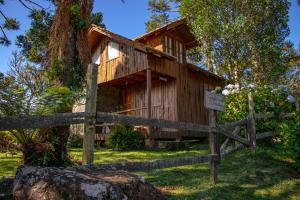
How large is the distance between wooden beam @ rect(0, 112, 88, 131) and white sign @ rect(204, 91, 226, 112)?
3.48 m

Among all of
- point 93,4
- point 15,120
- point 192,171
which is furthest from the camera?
point 93,4

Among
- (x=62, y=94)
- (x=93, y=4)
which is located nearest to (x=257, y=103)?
(x=93, y=4)

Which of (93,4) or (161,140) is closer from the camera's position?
(93,4)

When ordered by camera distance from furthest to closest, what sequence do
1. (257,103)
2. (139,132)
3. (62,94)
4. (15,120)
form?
(139,132) → (257,103) → (62,94) → (15,120)

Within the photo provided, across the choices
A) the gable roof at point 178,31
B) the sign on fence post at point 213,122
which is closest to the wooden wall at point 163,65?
the gable roof at point 178,31

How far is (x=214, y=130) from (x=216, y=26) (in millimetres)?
14652

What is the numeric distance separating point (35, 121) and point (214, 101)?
4628mm

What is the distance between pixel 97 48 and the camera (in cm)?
2097

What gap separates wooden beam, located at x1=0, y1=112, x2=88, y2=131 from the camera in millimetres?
3961

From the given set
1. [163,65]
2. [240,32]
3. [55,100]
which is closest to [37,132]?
[55,100]

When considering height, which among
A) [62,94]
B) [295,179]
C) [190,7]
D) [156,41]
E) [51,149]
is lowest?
[295,179]

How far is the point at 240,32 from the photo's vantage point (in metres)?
20.6

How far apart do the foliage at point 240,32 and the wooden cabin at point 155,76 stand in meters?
1.11

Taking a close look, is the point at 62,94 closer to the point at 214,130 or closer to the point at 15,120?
the point at 15,120
